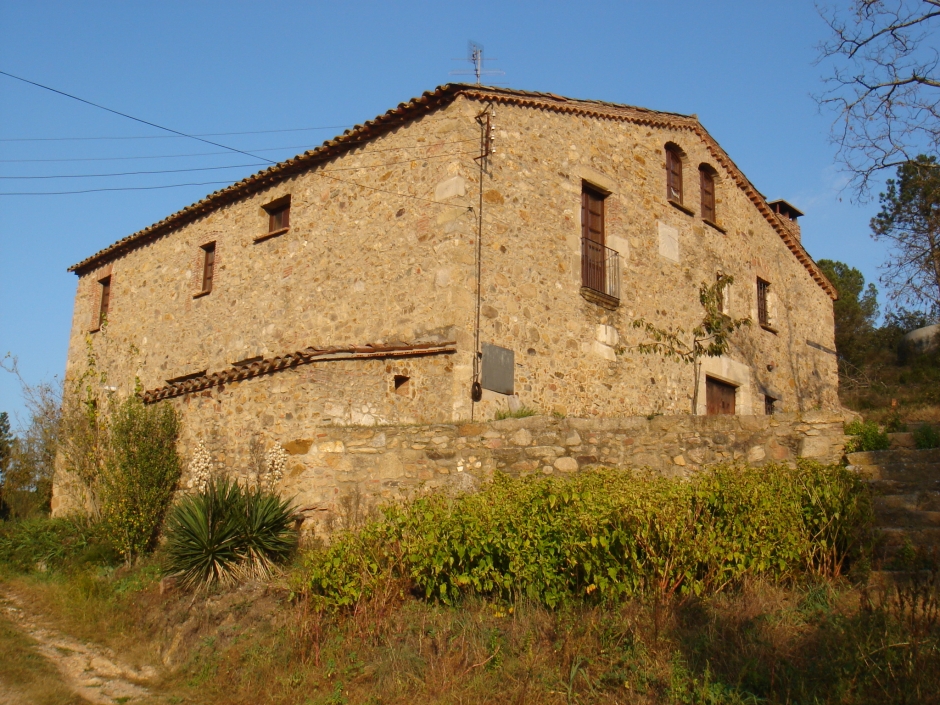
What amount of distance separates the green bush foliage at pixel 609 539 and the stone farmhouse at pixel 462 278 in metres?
3.02

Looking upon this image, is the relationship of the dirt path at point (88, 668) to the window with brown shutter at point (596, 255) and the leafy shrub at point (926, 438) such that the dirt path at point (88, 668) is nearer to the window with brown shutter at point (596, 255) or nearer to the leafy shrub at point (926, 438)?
the leafy shrub at point (926, 438)

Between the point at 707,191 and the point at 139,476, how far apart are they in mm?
11391

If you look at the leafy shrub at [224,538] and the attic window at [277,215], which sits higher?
the attic window at [277,215]

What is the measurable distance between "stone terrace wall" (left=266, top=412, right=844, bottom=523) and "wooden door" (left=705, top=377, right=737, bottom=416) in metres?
5.28

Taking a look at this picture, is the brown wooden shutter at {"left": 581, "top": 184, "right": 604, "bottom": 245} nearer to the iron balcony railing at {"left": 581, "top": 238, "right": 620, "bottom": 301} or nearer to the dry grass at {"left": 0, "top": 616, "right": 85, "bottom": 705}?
the iron balcony railing at {"left": 581, "top": 238, "right": 620, "bottom": 301}

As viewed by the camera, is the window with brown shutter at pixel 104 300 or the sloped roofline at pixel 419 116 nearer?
the sloped roofline at pixel 419 116

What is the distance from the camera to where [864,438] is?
8.62 meters

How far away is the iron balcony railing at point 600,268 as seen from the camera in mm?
13164

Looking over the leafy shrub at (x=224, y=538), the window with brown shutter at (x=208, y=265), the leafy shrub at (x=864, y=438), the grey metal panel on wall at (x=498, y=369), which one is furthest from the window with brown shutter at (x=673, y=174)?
the leafy shrub at (x=224, y=538)

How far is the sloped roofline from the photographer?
1253 centimetres

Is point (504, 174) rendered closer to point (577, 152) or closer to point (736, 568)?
point (577, 152)

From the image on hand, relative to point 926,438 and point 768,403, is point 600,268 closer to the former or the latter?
point 768,403

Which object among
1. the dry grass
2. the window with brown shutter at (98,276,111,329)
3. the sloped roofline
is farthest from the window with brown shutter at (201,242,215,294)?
the dry grass

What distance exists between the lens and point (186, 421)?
12.2 m
